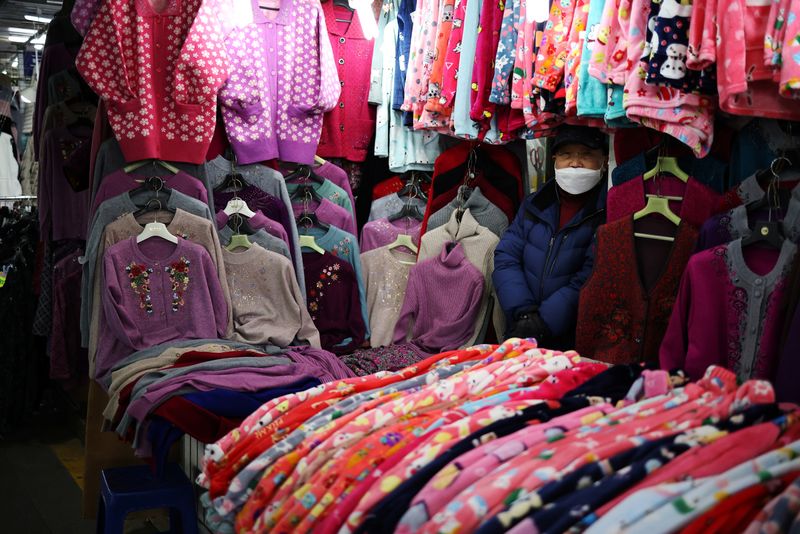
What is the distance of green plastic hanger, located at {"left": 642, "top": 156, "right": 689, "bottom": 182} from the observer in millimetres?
3082

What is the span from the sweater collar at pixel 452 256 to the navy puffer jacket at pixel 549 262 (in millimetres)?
208

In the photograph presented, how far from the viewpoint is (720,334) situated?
2.56 metres

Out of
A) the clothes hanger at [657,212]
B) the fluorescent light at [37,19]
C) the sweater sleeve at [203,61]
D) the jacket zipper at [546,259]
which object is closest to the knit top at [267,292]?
the sweater sleeve at [203,61]

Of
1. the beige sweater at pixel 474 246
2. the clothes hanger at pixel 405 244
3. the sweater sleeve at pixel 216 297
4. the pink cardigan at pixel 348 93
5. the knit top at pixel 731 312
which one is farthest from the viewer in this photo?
the pink cardigan at pixel 348 93

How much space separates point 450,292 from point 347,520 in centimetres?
239

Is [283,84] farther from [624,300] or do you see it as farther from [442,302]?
[624,300]

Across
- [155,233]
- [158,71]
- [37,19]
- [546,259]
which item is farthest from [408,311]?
[37,19]

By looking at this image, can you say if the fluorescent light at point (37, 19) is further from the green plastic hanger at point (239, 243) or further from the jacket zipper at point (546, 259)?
the jacket zipper at point (546, 259)

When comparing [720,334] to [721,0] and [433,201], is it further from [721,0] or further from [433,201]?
[433,201]

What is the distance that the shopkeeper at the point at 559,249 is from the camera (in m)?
3.36

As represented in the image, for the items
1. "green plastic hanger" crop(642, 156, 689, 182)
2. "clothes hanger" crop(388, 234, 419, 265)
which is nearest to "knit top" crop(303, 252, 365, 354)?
"clothes hanger" crop(388, 234, 419, 265)

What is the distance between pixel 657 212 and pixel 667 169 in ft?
0.61

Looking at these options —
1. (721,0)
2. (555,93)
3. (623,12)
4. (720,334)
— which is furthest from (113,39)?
(720,334)

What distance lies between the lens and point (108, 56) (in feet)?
12.2
